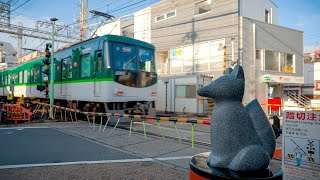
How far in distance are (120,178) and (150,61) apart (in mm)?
8241

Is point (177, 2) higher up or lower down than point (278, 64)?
higher up

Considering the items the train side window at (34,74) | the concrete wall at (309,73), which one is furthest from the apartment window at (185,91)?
the concrete wall at (309,73)

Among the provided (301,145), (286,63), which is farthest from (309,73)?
(301,145)

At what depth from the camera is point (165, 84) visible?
70.1ft

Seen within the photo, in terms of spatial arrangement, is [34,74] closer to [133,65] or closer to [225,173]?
[133,65]

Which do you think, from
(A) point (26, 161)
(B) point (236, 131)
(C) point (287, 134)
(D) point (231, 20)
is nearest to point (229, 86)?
(B) point (236, 131)

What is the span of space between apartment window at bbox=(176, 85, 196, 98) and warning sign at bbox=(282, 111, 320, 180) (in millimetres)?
15565

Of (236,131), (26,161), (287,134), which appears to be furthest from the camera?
(26,161)

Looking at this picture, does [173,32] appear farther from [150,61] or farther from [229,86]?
[229,86]

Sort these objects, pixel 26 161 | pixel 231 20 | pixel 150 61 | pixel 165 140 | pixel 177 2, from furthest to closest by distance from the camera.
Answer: pixel 177 2, pixel 231 20, pixel 150 61, pixel 165 140, pixel 26 161

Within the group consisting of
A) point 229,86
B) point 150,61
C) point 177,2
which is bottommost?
point 229,86

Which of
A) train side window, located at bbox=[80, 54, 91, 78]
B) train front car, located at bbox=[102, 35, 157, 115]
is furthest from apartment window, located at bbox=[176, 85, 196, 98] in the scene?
train side window, located at bbox=[80, 54, 91, 78]

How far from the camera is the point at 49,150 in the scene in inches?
272

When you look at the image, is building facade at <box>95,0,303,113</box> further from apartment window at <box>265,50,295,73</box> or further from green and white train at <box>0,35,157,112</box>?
green and white train at <box>0,35,157,112</box>
